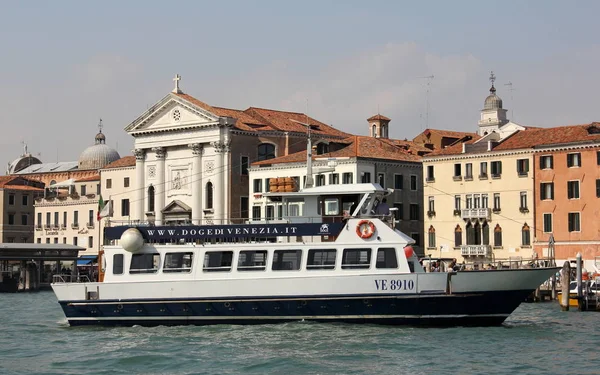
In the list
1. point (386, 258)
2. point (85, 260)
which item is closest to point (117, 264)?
point (386, 258)

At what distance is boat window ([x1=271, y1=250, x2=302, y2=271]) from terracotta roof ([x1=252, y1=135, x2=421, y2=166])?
35.8m

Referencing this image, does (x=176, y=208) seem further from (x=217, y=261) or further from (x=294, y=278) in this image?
(x=294, y=278)

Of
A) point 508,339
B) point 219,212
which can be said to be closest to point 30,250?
point 219,212

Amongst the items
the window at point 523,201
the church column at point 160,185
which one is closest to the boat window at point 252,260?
the window at point 523,201

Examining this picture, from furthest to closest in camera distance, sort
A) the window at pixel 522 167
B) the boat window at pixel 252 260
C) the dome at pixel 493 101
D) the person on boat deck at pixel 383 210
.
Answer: the dome at pixel 493 101 < the window at pixel 522 167 < the person on boat deck at pixel 383 210 < the boat window at pixel 252 260

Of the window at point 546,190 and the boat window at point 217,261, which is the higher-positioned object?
the window at point 546,190

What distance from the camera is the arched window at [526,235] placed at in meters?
63.8

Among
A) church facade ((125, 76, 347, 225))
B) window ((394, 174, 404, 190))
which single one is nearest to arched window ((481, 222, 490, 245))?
window ((394, 174, 404, 190))

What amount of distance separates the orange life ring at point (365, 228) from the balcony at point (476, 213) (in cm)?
3306

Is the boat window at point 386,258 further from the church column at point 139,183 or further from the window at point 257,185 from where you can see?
the church column at point 139,183

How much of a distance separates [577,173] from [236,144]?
25415 millimetres

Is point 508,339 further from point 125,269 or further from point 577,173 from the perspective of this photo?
point 577,173

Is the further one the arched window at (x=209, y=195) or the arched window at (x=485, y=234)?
the arched window at (x=209, y=195)

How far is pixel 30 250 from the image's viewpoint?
77.5 m
